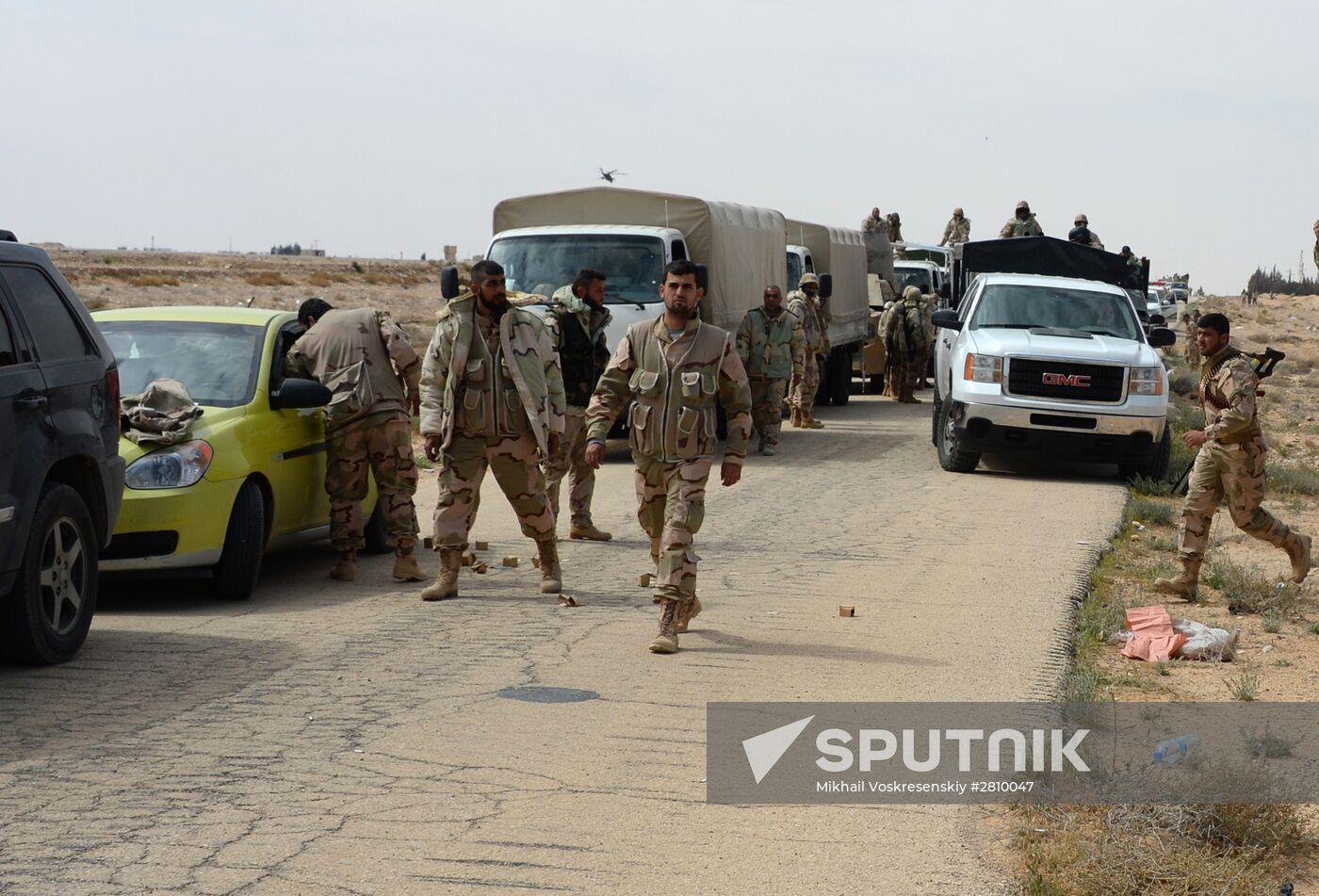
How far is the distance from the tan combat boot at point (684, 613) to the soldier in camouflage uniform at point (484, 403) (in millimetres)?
1429

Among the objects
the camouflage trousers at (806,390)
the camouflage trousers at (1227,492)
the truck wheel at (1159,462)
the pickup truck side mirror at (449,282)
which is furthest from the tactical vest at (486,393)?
the camouflage trousers at (806,390)

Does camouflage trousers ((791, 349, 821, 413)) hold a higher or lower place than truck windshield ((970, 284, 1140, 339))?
lower

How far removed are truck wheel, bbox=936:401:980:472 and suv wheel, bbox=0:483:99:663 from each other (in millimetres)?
10422

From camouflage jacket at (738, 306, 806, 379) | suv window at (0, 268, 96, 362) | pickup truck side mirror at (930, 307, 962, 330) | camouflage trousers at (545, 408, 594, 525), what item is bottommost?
camouflage trousers at (545, 408, 594, 525)

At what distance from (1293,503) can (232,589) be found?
1029 centimetres

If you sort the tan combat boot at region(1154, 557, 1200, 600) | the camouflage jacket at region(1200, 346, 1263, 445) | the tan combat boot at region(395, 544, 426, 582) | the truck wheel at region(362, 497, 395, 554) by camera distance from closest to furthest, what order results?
the camouflage jacket at region(1200, 346, 1263, 445) < the tan combat boot at region(395, 544, 426, 582) < the tan combat boot at region(1154, 557, 1200, 600) < the truck wheel at region(362, 497, 395, 554)

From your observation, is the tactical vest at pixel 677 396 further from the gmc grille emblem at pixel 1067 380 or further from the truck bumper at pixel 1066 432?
the gmc grille emblem at pixel 1067 380

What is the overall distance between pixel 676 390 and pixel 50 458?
289 cm

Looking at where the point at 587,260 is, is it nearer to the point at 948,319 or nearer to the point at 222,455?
the point at 948,319

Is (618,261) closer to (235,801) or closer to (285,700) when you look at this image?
(285,700)

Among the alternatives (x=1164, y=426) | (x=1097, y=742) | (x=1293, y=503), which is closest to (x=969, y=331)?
(x=1164, y=426)

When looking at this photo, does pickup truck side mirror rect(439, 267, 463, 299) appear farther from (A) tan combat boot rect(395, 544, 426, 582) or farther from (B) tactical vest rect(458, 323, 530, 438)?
(B) tactical vest rect(458, 323, 530, 438)

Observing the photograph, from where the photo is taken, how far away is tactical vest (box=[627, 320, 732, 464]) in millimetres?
8320

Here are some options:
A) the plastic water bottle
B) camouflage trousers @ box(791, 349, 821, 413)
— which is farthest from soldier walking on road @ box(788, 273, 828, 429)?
the plastic water bottle
